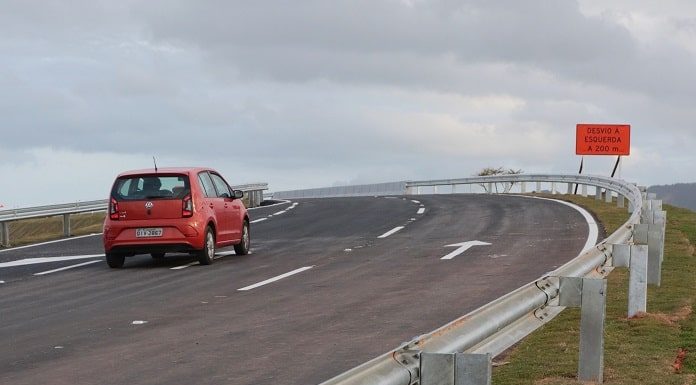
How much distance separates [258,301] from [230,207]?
23.1 feet

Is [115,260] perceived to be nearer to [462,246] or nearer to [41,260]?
[41,260]

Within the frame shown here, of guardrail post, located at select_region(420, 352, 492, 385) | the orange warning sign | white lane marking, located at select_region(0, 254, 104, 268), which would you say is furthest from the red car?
the orange warning sign

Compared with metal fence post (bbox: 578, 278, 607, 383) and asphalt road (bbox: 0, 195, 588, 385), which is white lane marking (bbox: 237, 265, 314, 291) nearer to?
asphalt road (bbox: 0, 195, 588, 385)

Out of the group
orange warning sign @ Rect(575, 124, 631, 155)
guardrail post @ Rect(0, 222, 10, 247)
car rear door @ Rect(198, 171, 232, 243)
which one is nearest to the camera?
car rear door @ Rect(198, 171, 232, 243)

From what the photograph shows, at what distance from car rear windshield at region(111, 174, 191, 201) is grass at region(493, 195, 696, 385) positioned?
7496 millimetres

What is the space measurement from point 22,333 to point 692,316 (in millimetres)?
6906

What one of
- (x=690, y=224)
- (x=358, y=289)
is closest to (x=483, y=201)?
(x=690, y=224)

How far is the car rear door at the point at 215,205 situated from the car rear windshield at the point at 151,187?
0.46 metres

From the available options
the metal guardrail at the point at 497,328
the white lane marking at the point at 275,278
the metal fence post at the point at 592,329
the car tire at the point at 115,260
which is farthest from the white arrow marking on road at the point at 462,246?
the metal fence post at the point at 592,329

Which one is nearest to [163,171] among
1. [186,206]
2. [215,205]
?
[186,206]

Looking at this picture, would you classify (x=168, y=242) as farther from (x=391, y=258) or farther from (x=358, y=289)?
(x=358, y=289)

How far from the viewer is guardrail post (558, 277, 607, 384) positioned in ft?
26.8

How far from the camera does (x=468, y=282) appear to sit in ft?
52.3

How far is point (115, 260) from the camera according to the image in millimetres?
19812
